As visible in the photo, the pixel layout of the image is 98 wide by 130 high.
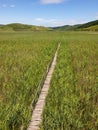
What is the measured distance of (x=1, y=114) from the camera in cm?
618

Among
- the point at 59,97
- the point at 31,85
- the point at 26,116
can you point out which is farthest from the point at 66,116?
the point at 31,85

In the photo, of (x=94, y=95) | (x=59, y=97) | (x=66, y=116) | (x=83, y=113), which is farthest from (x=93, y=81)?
(x=66, y=116)

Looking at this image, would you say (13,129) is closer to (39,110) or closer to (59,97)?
(39,110)

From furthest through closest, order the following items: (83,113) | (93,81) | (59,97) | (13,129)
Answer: (93,81) → (59,97) → (83,113) → (13,129)

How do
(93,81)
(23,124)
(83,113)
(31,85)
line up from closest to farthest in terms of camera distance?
(23,124) → (83,113) → (31,85) → (93,81)

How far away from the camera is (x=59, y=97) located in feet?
26.2

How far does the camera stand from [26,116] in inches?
242

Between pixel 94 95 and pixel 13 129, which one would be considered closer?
pixel 13 129

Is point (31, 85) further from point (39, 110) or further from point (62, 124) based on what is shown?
point (62, 124)

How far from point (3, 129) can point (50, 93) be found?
9.52 ft

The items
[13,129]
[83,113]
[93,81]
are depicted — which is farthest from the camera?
[93,81]

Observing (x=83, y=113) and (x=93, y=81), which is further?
(x=93, y=81)

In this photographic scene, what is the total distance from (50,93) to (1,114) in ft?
7.84

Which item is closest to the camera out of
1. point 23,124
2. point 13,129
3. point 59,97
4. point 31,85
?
point 13,129
